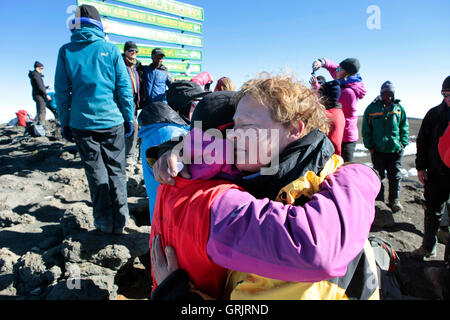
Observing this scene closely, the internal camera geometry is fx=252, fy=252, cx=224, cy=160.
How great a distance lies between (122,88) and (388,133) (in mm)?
4323

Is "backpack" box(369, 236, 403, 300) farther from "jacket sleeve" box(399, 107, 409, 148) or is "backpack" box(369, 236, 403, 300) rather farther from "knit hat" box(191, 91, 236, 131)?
"jacket sleeve" box(399, 107, 409, 148)

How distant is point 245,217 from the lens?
2.59ft

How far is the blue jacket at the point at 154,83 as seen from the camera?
189 inches

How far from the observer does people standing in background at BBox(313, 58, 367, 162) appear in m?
3.99

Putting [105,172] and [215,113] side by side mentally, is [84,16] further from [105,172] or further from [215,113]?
[215,113]

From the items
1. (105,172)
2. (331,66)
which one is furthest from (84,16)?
(331,66)

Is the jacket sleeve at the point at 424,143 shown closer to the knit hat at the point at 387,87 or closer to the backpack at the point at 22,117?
the knit hat at the point at 387,87

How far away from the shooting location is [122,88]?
2930 millimetres

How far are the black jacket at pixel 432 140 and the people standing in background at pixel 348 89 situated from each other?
1104mm

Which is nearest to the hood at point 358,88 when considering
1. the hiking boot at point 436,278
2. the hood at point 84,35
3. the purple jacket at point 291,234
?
the hiking boot at point 436,278

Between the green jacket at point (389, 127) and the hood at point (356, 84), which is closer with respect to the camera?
the hood at point (356, 84)
